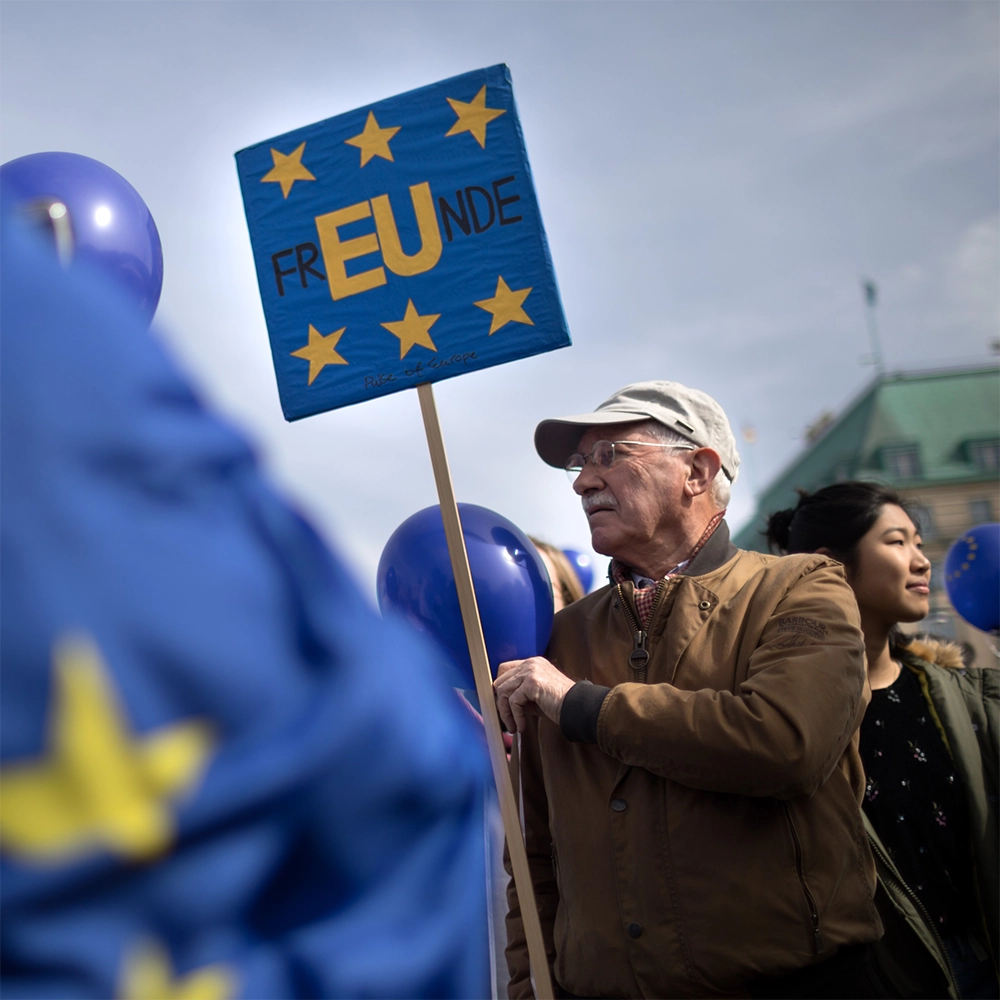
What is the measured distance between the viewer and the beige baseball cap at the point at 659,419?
281 centimetres

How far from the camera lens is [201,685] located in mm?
527

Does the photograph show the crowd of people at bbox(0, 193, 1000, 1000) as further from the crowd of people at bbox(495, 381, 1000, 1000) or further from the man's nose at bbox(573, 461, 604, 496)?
the man's nose at bbox(573, 461, 604, 496)

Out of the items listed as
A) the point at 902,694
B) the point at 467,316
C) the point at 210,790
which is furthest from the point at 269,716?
the point at 902,694

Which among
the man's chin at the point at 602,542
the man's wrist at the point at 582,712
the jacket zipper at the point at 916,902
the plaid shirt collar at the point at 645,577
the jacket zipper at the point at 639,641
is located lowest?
the jacket zipper at the point at 916,902

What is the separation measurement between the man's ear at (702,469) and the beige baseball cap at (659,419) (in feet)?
0.07

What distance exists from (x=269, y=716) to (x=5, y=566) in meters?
0.15

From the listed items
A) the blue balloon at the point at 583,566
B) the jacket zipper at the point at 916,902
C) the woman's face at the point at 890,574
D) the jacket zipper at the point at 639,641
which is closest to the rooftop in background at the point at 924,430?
the blue balloon at the point at 583,566

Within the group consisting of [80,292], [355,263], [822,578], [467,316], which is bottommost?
[822,578]

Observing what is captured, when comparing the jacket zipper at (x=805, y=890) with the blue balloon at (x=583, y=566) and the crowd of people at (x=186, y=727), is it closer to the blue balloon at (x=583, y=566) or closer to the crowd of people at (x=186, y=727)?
the crowd of people at (x=186, y=727)

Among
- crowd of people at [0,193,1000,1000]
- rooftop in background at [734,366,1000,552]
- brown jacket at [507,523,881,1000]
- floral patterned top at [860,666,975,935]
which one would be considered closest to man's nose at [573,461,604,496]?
brown jacket at [507,523,881,1000]

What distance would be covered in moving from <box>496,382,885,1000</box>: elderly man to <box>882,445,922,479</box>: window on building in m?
39.4

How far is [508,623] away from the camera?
2.71 m

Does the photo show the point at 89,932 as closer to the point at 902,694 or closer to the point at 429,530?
the point at 429,530

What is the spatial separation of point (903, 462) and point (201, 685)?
42.3 meters
